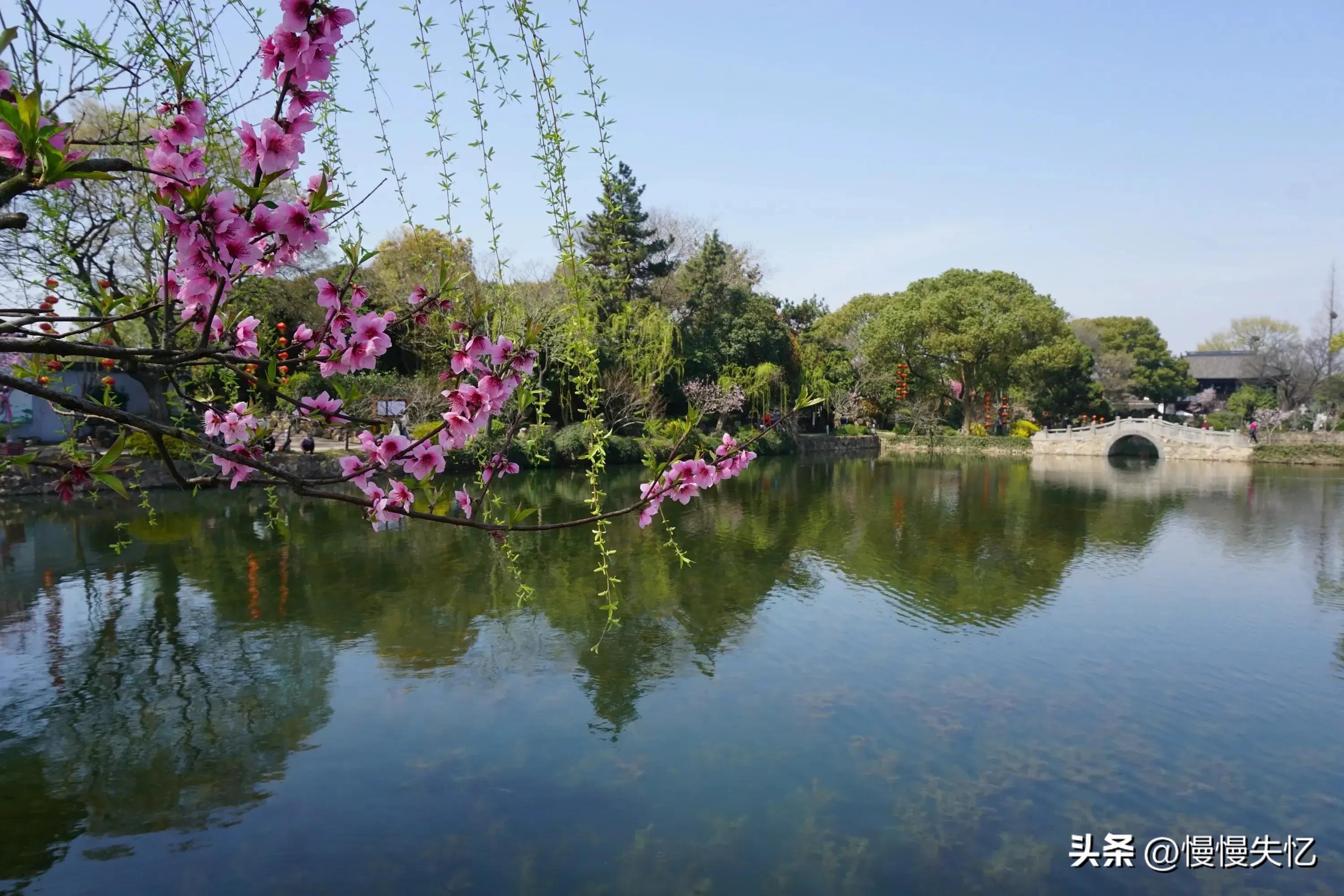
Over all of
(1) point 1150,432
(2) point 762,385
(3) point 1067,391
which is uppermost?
(2) point 762,385

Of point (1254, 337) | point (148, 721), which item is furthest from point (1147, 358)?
point (148, 721)

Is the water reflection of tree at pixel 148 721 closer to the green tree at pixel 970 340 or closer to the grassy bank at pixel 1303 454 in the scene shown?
the green tree at pixel 970 340

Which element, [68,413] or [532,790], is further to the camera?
[532,790]

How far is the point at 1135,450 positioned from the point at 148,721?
41332 mm

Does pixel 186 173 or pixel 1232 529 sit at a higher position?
pixel 186 173

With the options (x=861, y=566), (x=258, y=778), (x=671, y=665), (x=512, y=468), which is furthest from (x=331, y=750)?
(x=861, y=566)

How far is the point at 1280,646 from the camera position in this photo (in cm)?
762

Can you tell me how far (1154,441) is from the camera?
32.5 meters

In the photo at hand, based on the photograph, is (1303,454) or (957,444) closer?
(1303,454)

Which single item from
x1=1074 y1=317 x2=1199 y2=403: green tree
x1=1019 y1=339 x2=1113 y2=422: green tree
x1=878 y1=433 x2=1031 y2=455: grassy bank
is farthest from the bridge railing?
x1=1074 y1=317 x2=1199 y2=403: green tree

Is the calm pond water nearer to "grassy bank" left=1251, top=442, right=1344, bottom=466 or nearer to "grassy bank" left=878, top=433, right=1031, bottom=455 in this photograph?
"grassy bank" left=1251, top=442, right=1344, bottom=466

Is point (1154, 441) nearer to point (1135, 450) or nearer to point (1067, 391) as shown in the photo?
point (1135, 450)

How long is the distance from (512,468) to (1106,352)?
48.0 meters

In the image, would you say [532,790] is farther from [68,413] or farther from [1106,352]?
[1106,352]
